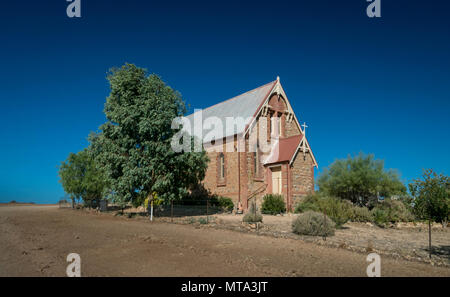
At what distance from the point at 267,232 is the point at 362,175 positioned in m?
10.3

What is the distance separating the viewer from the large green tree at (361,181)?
67.7 ft

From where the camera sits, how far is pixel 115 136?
20750 millimetres

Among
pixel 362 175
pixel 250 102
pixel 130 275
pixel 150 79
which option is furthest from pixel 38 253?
pixel 250 102

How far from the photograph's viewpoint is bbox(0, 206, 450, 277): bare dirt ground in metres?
7.48

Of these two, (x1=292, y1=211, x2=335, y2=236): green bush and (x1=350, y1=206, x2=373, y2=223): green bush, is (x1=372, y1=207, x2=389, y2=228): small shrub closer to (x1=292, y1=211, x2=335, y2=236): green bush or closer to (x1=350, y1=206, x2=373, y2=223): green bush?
(x1=350, y1=206, x2=373, y2=223): green bush

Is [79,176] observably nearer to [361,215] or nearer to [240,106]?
[240,106]

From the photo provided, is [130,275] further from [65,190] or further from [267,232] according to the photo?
[65,190]

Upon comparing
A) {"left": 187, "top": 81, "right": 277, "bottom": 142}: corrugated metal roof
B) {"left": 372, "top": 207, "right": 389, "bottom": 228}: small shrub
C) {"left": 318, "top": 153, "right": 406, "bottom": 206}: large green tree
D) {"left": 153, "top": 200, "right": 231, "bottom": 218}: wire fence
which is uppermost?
{"left": 187, "top": 81, "right": 277, "bottom": 142}: corrugated metal roof

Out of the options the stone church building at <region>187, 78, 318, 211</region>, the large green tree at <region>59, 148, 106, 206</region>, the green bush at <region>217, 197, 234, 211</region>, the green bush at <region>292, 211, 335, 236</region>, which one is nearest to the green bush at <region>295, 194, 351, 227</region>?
the green bush at <region>292, 211, 335, 236</region>

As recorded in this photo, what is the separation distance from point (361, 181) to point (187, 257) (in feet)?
52.0

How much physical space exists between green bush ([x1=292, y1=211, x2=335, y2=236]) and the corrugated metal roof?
13529 millimetres

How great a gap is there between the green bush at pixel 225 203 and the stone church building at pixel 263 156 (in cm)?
44

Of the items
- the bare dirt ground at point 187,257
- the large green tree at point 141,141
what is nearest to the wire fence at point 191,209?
the large green tree at point 141,141

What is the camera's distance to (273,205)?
78.9 feet
